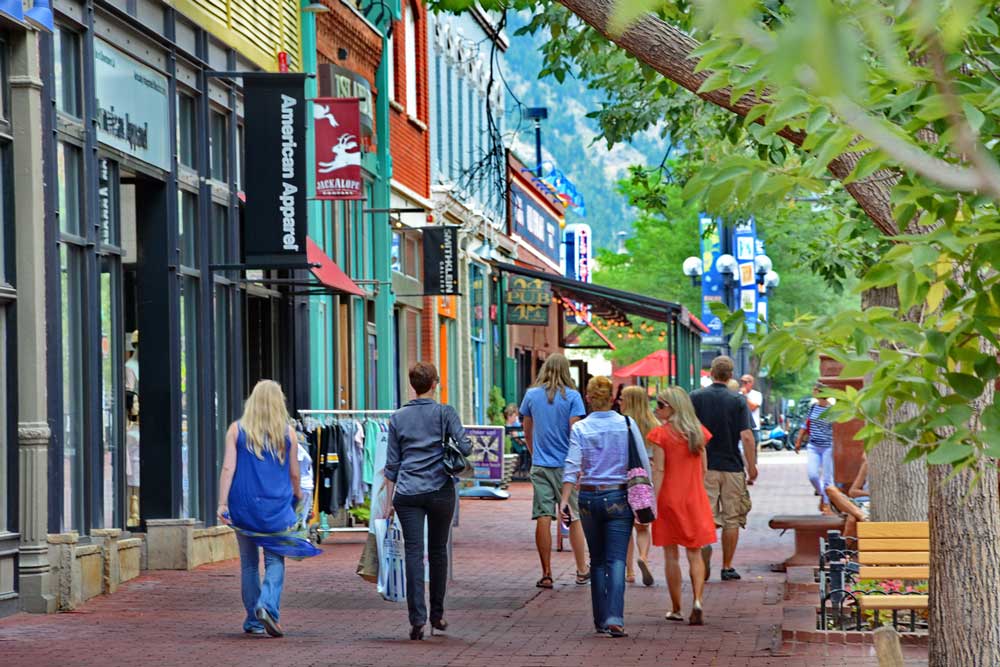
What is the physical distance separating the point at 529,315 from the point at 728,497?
2196 centimetres

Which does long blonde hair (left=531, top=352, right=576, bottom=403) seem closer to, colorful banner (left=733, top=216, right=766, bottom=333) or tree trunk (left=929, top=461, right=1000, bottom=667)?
tree trunk (left=929, top=461, right=1000, bottom=667)

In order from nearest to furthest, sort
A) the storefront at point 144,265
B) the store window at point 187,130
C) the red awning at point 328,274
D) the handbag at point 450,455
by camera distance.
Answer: the handbag at point 450,455 → the storefront at point 144,265 → the store window at point 187,130 → the red awning at point 328,274

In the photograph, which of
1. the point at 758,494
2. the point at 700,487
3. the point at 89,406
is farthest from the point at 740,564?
the point at 758,494

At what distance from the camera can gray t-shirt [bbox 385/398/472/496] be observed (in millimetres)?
11250

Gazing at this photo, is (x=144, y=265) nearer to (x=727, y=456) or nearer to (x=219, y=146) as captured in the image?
(x=219, y=146)

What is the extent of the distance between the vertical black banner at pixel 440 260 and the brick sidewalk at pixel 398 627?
1151cm

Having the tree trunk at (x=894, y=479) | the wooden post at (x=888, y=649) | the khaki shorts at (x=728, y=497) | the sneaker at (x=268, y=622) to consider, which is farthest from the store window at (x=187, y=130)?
the wooden post at (x=888, y=649)

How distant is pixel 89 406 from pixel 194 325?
10.7 ft

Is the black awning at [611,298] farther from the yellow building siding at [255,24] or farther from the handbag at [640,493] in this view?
the handbag at [640,493]

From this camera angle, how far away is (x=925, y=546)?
1184 cm

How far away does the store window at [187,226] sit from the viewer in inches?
650

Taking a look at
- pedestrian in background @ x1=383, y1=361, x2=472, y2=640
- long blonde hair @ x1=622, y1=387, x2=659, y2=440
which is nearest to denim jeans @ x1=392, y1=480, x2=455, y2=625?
pedestrian in background @ x1=383, y1=361, x2=472, y2=640

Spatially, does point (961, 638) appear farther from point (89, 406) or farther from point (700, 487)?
point (89, 406)

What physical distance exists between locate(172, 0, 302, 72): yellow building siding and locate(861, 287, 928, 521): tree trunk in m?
6.93
